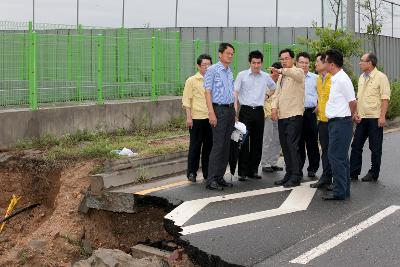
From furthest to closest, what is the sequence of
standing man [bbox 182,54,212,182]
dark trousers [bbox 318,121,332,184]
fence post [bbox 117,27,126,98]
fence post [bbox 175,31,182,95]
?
fence post [bbox 175,31,182,95] < fence post [bbox 117,27,126,98] < standing man [bbox 182,54,212,182] < dark trousers [bbox 318,121,332,184]

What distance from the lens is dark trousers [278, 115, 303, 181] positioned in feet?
27.3

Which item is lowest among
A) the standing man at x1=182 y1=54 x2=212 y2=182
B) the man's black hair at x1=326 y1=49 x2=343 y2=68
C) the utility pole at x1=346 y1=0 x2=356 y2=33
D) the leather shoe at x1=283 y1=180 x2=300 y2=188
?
the leather shoe at x1=283 y1=180 x2=300 y2=188

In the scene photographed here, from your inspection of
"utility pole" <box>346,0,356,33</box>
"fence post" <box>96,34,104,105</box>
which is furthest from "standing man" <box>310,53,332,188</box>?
"utility pole" <box>346,0,356,33</box>

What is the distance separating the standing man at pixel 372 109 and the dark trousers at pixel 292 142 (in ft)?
3.49

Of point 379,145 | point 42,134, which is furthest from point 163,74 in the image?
point 379,145

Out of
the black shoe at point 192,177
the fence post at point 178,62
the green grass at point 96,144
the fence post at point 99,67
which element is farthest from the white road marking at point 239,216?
the fence post at point 178,62

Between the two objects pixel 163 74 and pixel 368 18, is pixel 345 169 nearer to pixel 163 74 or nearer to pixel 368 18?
pixel 163 74

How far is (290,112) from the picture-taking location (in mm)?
8328

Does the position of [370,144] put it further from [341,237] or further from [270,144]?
[341,237]

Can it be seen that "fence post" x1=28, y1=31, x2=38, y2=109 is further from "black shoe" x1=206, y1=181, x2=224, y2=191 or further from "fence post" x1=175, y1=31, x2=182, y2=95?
"fence post" x1=175, y1=31, x2=182, y2=95

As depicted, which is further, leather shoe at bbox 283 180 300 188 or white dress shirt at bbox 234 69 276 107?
white dress shirt at bbox 234 69 276 107

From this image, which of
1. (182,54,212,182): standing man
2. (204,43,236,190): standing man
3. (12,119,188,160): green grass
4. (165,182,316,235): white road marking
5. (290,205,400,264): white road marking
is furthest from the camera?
(12,119,188,160): green grass

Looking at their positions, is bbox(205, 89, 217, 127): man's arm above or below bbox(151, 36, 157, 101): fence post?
below

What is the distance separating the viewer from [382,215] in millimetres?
6891
